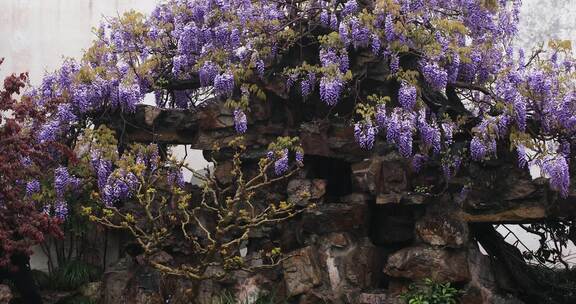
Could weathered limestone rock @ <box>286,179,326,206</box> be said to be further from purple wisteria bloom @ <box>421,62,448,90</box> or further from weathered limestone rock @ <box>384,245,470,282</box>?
purple wisteria bloom @ <box>421,62,448,90</box>

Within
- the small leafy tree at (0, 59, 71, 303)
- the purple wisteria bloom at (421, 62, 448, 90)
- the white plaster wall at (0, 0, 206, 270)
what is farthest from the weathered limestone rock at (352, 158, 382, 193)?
the white plaster wall at (0, 0, 206, 270)

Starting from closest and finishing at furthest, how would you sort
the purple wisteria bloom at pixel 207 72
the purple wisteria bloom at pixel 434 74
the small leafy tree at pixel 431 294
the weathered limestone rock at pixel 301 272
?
1. the small leafy tree at pixel 431 294
2. the weathered limestone rock at pixel 301 272
3. the purple wisteria bloom at pixel 434 74
4. the purple wisteria bloom at pixel 207 72

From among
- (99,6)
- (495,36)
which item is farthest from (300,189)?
(99,6)

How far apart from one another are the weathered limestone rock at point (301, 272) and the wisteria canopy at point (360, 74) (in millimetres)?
1063

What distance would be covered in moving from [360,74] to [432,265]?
2.50m

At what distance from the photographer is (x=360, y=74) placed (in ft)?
29.9

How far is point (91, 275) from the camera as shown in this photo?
967 centimetres

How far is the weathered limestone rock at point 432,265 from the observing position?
8203mm

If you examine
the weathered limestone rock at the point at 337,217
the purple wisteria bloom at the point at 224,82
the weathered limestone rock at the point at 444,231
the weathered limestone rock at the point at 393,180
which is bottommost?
the weathered limestone rock at the point at 444,231

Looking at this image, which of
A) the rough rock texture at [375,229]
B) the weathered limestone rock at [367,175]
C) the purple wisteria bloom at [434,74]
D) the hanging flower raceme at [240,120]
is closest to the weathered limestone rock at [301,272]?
the rough rock texture at [375,229]

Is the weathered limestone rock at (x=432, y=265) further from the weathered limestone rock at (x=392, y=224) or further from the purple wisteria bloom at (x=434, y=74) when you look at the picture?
the purple wisteria bloom at (x=434, y=74)

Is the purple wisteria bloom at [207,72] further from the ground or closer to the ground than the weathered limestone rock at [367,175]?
further from the ground

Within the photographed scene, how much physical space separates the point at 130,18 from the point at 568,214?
20.0 ft

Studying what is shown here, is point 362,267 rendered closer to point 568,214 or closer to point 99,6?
point 568,214
